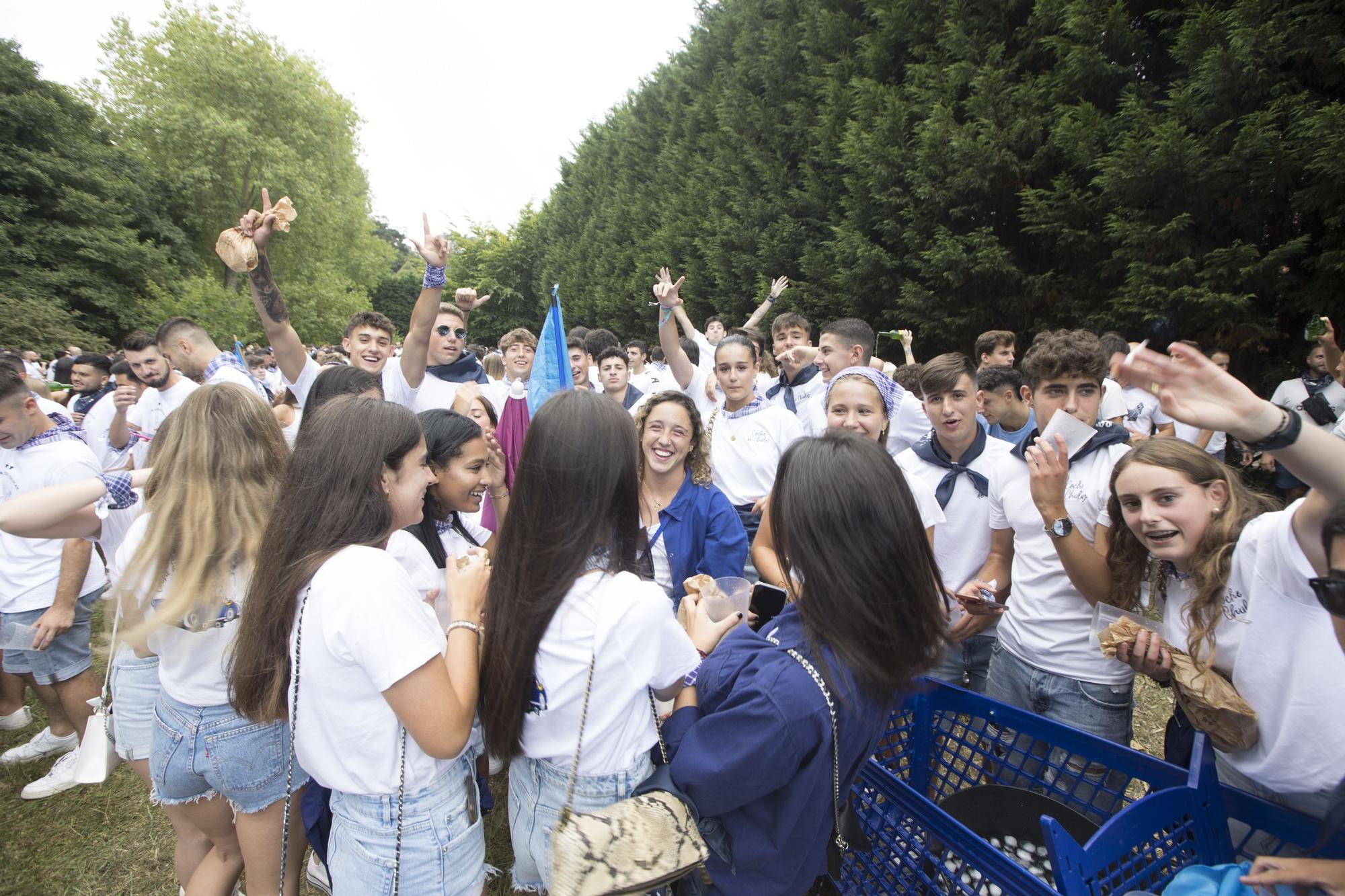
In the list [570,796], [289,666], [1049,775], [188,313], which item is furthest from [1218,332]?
[188,313]

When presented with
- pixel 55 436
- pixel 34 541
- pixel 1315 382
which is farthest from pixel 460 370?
pixel 1315 382

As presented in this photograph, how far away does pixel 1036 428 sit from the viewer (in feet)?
9.89

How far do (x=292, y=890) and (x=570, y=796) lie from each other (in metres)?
1.28

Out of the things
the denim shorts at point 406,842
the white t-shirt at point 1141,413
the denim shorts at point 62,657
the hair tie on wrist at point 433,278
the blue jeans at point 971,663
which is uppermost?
the white t-shirt at point 1141,413

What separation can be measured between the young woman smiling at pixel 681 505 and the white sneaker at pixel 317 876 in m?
1.72

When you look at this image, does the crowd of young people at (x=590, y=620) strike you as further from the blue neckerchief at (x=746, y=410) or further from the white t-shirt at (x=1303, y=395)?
the white t-shirt at (x=1303, y=395)

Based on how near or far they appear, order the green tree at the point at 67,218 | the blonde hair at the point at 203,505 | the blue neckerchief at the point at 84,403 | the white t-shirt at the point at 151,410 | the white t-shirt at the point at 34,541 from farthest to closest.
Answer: the green tree at the point at 67,218
the blue neckerchief at the point at 84,403
the white t-shirt at the point at 151,410
the white t-shirt at the point at 34,541
the blonde hair at the point at 203,505

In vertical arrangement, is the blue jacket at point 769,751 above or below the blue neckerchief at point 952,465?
below

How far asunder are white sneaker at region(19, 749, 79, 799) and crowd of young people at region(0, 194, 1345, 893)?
6.16ft

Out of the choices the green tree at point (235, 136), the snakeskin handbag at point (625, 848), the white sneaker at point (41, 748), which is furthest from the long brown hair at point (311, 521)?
the green tree at point (235, 136)

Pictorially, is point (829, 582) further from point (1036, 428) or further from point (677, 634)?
point (1036, 428)

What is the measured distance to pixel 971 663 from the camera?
301 centimetres

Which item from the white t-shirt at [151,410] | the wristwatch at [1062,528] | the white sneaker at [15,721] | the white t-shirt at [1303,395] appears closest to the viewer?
the wristwatch at [1062,528]

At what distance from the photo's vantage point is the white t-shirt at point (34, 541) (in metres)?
3.09
